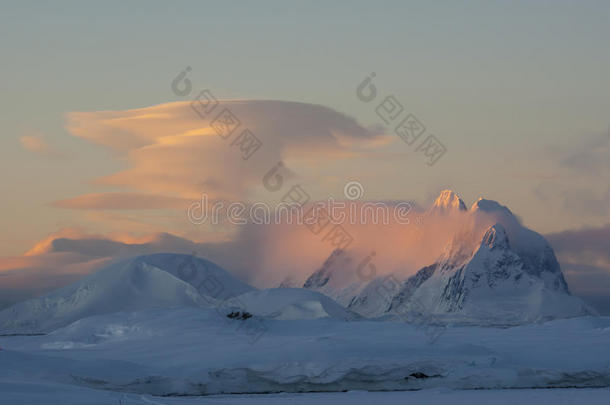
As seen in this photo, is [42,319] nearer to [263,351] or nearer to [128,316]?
[128,316]

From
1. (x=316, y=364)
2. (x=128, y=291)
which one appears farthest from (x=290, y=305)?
(x=128, y=291)

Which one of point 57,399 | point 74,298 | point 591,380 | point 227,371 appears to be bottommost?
point 57,399

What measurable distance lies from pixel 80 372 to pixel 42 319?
108 metres

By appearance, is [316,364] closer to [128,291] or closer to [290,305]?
[290,305]

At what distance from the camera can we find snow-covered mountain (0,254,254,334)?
130 meters

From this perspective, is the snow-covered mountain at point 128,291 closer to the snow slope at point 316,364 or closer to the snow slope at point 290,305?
the snow slope at point 290,305

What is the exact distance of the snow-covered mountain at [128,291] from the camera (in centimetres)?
12975

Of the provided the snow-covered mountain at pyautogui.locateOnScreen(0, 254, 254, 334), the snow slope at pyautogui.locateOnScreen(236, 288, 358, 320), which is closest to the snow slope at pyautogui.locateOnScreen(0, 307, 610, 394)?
the snow slope at pyautogui.locateOnScreen(236, 288, 358, 320)

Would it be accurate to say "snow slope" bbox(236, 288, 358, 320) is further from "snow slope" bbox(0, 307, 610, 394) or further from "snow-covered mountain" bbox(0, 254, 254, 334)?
"snow-covered mountain" bbox(0, 254, 254, 334)

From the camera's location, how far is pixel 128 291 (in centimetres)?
13400

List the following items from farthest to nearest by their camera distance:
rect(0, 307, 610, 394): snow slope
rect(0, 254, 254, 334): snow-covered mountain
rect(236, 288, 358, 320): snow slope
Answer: rect(0, 254, 254, 334): snow-covered mountain → rect(236, 288, 358, 320): snow slope → rect(0, 307, 610, 394): snow slope

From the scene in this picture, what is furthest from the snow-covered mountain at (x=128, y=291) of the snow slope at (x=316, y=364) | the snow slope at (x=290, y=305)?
the snow slope at (x=316, y=364)

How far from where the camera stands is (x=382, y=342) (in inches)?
1833

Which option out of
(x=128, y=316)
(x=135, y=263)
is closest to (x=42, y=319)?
(x=135, y=263)
